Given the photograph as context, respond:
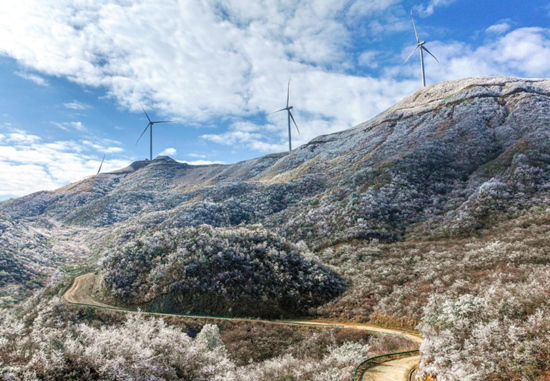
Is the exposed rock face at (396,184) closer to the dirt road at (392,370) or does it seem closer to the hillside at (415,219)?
the hillside at (415,219)

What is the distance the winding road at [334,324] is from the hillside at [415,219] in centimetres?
208

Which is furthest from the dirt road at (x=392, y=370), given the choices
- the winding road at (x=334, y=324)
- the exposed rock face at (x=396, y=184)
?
the exposed rock face at (x=396, y=184)

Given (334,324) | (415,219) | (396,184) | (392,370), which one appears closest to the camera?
(392,370)

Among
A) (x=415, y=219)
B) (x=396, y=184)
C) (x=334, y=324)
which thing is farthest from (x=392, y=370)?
(x=396, y=184)

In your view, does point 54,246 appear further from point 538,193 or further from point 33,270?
point 538,193

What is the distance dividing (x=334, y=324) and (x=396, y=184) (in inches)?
1899

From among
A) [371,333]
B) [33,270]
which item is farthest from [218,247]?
[33,270]

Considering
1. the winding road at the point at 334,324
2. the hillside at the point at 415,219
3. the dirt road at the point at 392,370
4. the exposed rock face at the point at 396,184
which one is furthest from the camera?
the exposed rock face at the point at 396,184

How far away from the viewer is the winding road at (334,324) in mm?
15552

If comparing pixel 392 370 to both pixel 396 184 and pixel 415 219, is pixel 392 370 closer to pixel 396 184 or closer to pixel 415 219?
pixel 415 219

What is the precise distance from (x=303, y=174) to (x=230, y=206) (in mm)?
29997

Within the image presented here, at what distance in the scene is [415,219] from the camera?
5769 cm

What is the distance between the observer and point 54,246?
3413 inches

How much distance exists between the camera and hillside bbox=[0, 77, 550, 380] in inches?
555
